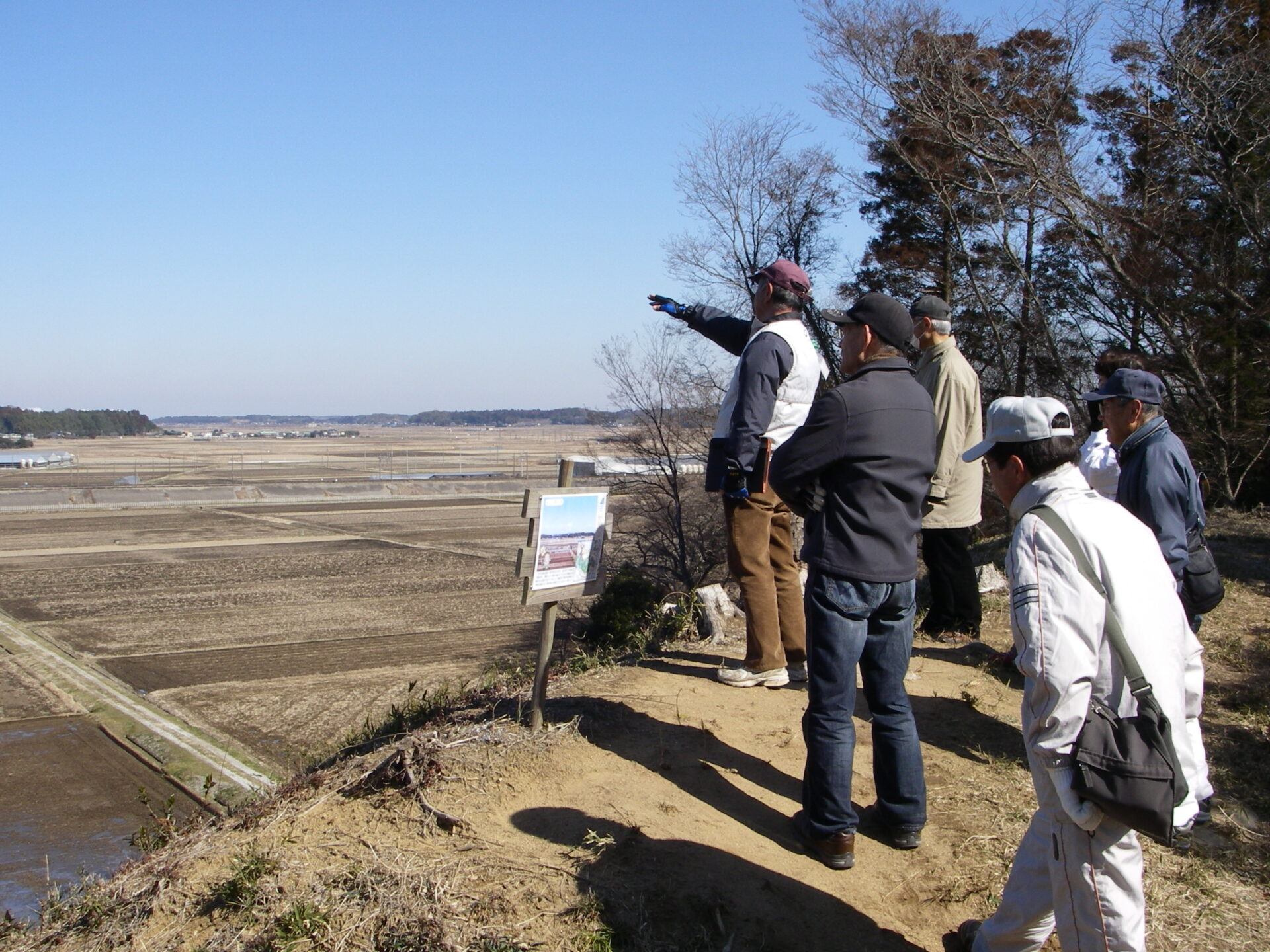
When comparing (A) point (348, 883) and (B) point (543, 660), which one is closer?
(A) point (348, 883)

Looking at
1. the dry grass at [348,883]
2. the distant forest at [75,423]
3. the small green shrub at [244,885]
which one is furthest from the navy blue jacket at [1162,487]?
the distant forest at [75,423]

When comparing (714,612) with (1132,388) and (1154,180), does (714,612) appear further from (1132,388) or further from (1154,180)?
(1154,180)

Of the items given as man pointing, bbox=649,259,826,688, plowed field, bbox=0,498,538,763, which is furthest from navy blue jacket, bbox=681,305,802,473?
plowed field, bbox=0,498,538,763

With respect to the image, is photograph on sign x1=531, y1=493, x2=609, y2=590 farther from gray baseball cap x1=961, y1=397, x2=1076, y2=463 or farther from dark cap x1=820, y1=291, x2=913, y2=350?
gray baseball cap x1=961, y1=397, x2=1076, y2=463

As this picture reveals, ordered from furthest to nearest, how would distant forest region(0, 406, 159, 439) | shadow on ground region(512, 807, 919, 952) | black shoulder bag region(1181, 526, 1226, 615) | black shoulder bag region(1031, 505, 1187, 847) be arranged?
1. distant forest region(0, 406, 159, 439)
2. black shoulder bag region(1181, 526, 1226, 615)
3. shadow on ground region(512, 807, 919, 952)
4. black shoulder bag region(1031, 505, 1187, 847)

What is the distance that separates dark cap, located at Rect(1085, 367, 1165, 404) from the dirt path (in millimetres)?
1783

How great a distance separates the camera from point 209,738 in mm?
10984

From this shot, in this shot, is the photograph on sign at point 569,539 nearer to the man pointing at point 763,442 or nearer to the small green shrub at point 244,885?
the man pointing at point 763,442

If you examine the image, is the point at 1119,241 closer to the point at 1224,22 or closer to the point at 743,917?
the point at 1224,22

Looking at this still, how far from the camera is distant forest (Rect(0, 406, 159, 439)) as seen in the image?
128m

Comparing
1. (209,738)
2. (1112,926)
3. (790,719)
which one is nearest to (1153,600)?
(1112,926)

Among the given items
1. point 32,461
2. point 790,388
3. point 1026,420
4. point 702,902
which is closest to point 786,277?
point 790,388

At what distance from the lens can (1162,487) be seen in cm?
421

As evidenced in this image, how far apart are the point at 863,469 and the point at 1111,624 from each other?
1052 mm
